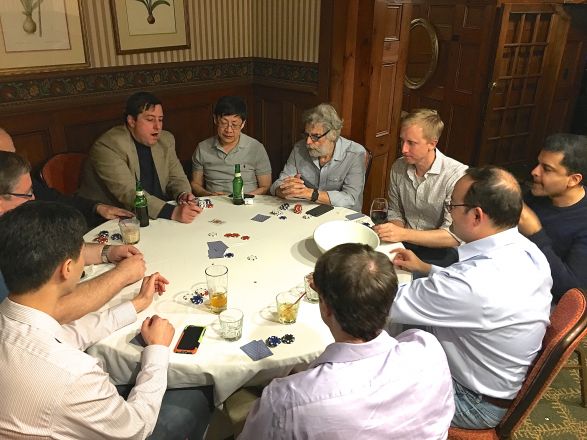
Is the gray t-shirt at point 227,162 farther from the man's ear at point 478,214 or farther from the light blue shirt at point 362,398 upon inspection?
the light blue shirt at point 362,398

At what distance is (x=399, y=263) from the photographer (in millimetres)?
2123

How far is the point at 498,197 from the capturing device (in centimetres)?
172

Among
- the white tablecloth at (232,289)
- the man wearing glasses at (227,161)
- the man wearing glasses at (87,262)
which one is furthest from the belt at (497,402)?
the man wearing glasses at (227,161)

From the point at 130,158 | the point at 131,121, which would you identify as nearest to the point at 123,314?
the point at 130,158

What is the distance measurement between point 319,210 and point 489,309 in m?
1.31

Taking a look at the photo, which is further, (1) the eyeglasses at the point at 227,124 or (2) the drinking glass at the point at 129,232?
(1) the eyeglasses at the point at 227,124

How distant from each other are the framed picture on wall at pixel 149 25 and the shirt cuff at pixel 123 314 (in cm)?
286

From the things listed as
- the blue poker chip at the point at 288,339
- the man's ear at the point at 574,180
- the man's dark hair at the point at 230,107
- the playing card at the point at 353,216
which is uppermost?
the man's dark hair at the point at 230,107

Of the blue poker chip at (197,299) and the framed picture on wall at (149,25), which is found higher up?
the framed picture on wall at (149,25)

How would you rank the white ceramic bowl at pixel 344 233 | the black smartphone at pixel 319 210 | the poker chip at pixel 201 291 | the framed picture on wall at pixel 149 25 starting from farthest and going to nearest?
the framed picture on wall at pixel 149 25
the black smartphone at pixel 319 210
the white ceramic bowl at pixel 344 233
the poker chip at pixel 201 291

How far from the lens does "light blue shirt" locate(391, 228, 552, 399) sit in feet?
5.27

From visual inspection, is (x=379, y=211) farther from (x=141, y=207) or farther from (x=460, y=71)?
(x=460, y=71)

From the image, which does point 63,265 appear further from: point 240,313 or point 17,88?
point 17,88

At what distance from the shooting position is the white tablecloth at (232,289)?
1597 mm
